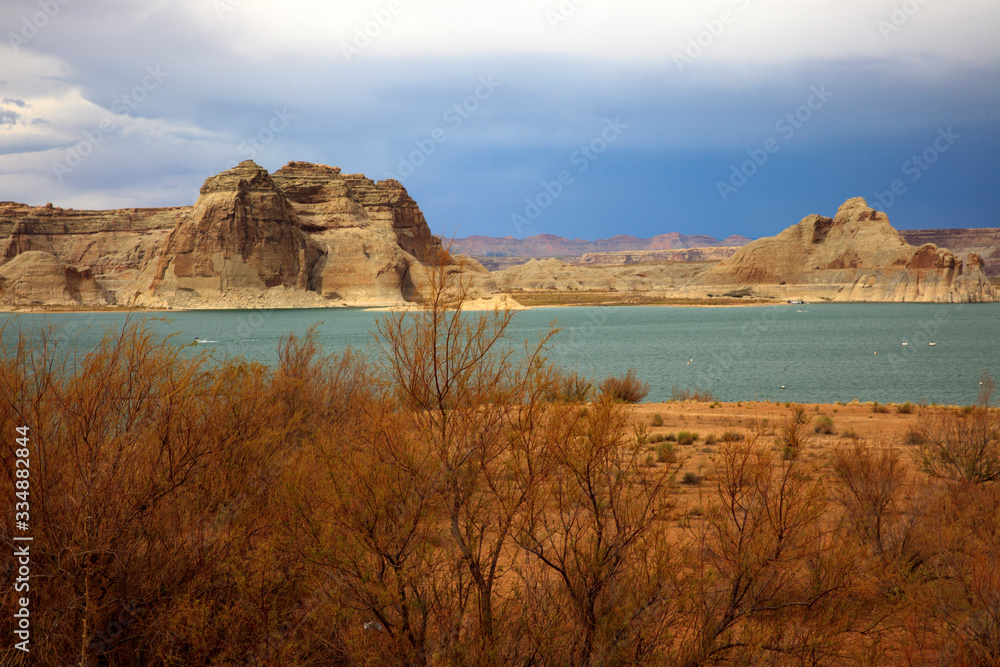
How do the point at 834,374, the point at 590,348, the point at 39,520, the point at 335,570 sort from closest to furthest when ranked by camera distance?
the point at 39,520
the point at 335,570
the point at 834,374
the point at 590,348

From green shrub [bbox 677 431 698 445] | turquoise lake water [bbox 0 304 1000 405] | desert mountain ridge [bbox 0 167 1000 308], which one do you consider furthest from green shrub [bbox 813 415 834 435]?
desert mountain ridge [bbox 0 167 1000 308]

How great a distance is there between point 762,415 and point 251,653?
13288 mm

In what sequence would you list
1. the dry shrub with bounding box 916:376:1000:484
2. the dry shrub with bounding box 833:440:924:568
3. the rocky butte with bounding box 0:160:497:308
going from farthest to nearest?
the rocky butte with bounding box 0:160:497:308, the dry shrub with bounding box 916:376:1000:484, the dry shrub with bounding box 833:440:924:568

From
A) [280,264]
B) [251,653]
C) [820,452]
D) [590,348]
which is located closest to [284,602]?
[251,653]

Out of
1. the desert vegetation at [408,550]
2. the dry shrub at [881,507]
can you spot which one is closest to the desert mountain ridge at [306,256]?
the dry shrub at [881,507]

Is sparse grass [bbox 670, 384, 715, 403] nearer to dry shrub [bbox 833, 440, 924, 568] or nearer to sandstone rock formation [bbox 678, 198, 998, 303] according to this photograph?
dry shrub [bbox 833, 440, 924, 568]

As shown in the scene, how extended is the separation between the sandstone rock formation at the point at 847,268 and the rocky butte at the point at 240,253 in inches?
1756

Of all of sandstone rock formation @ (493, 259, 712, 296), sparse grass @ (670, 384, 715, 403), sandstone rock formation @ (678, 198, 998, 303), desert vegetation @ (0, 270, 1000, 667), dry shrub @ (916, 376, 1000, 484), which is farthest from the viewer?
sandstone rock formation @ (493, 259, 712, 296)

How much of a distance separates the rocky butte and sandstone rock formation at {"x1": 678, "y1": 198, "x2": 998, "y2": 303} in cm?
4459

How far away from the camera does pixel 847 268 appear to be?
103m

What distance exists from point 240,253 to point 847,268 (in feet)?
304

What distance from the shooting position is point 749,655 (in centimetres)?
370

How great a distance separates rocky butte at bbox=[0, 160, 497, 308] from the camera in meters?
84.0

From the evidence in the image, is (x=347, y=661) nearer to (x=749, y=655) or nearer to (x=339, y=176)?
(x=749, y=655)
